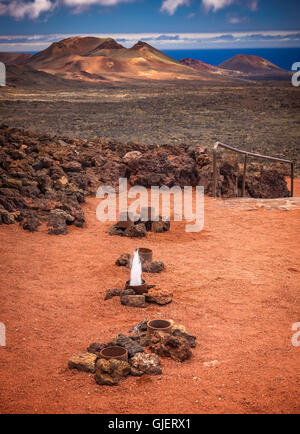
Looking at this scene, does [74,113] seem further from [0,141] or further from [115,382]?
[115,382]

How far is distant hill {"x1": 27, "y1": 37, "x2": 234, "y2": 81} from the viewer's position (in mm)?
84988

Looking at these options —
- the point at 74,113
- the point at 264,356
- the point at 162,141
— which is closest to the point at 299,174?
the point at 162,141

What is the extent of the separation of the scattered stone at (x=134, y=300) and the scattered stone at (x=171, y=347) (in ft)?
3.86

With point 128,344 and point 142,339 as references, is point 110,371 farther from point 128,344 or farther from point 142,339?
point 142,339

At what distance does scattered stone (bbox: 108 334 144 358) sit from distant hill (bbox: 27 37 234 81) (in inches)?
2969

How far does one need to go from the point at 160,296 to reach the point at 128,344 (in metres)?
1.44

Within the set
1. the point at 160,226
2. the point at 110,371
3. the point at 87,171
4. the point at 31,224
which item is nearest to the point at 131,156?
the point at 87,171

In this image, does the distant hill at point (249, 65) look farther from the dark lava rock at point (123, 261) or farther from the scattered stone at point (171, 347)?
the scattered stone at point (171, 347)

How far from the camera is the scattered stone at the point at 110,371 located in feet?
13.6

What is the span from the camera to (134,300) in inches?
234

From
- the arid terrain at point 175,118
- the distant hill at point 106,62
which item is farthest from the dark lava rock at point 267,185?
the distant hill at point 106,62

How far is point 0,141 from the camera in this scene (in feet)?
41.5

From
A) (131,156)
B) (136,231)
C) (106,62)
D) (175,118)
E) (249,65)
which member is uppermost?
(249,65)

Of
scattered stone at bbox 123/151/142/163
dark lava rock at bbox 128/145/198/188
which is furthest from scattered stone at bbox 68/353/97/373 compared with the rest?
scattered stone at bbox 123/151/142/163
